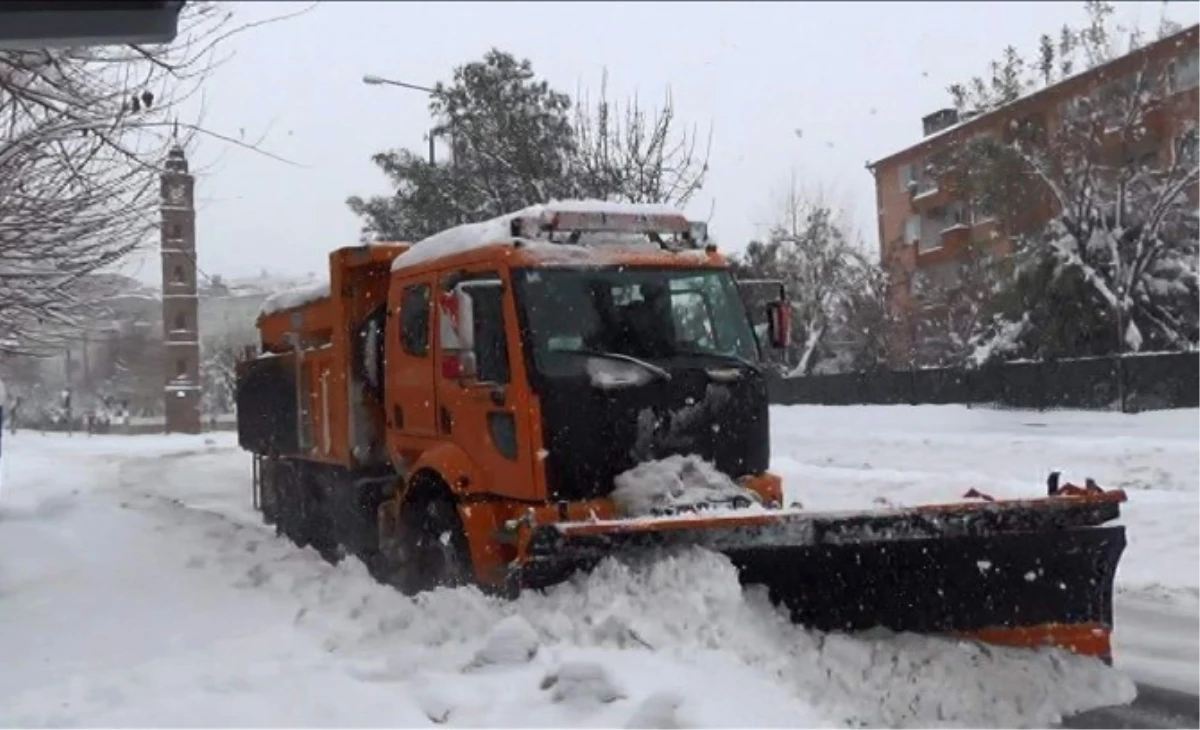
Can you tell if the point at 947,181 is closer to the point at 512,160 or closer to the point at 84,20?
the point at 512,160

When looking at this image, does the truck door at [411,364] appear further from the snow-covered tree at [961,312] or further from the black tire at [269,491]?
the snow-covered tree at [961,312]

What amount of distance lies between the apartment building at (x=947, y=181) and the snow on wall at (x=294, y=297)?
2387cm

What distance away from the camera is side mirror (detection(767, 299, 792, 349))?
334 inches

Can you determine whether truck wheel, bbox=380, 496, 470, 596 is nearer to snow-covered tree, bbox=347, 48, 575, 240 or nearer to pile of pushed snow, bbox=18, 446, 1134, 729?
pile of pushed snow, bbox=18, 446, 1134, 729

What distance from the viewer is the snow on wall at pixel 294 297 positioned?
10758 millimetres

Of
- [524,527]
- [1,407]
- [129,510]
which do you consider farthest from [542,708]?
[129,510]

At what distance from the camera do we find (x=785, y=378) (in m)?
35.6

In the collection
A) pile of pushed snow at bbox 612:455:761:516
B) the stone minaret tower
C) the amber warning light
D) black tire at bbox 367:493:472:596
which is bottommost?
black tire at bbox 367:493:472:596

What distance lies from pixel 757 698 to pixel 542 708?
933 millimetres

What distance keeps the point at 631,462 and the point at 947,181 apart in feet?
126

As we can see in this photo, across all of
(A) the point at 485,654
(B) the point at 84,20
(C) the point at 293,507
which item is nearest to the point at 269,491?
(C) the point at 293,507

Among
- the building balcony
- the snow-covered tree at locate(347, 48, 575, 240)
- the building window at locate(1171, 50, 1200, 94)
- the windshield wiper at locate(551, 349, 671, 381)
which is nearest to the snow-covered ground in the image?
the windshield wiper at locate(551, 349, 671, 381)

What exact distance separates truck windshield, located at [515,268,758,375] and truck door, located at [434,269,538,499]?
0.61ft

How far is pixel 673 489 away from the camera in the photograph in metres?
7.30
